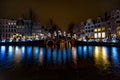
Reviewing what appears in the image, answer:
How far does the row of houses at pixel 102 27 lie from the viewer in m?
90.1

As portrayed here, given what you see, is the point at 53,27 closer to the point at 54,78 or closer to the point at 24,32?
the point at 24,32

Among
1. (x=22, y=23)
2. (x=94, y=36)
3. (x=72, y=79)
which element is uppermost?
(x=22, y=23)

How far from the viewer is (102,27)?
108 metres

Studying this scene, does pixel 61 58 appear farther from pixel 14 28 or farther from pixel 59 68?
pixel 14 28

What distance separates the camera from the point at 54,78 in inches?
595

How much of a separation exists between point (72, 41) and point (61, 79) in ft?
230

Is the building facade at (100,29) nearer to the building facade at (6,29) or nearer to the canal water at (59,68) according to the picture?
the building facade at (6,29)

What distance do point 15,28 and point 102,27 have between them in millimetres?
59672

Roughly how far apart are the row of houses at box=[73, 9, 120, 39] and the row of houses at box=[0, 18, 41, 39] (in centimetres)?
3584

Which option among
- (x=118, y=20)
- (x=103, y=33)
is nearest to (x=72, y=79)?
(x=118, y=20)

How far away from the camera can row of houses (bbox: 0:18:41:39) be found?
122863mm

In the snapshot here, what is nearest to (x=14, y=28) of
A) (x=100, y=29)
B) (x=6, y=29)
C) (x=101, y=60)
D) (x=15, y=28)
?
(x=15, y=28)

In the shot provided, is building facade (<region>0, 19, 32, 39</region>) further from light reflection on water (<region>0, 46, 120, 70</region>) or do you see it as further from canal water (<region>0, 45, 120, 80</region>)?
canal water (<region>0, 45, 120, 80</region>)

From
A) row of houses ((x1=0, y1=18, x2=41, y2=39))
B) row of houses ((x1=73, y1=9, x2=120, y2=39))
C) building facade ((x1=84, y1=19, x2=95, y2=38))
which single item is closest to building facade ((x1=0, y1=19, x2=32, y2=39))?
row of houses ((x1=0, y1=18, x2=41, y2=39))
